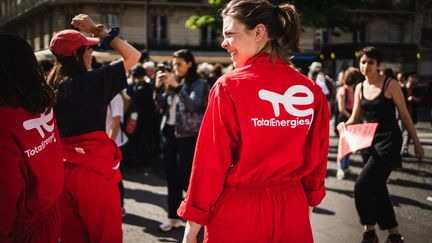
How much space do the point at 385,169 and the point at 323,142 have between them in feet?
7.93

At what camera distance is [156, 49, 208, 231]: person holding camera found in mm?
4812

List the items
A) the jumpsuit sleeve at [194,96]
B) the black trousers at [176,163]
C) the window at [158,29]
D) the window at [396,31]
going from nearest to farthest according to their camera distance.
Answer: the jumpsuit sleeve at [194,96]
the black trousers at [176,163]
the window at [158,29]
the window at [396,31]

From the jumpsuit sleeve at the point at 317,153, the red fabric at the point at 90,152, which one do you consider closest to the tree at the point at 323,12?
the red fabric at the point at 90,152

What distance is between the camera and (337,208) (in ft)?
19.2

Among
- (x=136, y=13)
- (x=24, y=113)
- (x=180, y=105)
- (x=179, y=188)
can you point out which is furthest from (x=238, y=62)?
(x=136, y=13)

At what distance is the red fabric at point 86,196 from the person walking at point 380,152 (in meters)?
2.62

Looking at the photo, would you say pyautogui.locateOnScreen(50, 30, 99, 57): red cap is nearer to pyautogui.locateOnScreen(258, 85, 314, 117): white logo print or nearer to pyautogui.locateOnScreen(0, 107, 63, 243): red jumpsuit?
pyautogui.locateOnScreen(0, 107, 63, 243): red jumpsuit

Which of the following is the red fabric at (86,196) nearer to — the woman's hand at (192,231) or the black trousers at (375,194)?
the woman's hand at (192,231)

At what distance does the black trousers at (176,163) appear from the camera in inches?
193

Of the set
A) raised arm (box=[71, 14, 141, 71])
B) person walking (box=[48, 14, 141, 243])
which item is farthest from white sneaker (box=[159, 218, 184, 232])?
raised arm (box=[71, 14, 141, 71])

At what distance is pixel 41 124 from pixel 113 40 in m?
1.08

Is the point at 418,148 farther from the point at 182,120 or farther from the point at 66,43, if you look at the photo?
the point at 66,43

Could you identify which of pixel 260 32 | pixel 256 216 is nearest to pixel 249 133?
pixel 256 216

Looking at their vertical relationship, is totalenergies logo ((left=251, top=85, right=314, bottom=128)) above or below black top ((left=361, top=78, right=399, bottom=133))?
above
